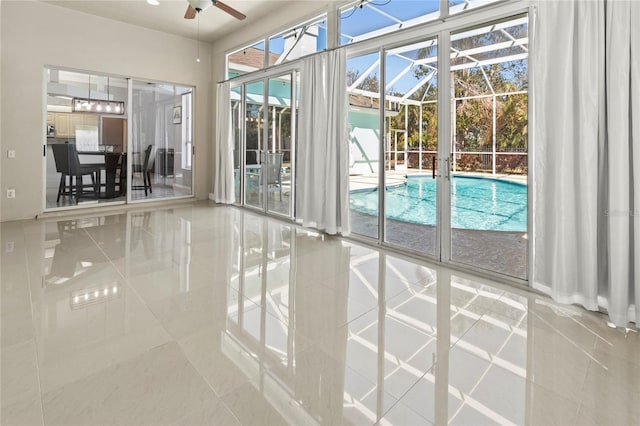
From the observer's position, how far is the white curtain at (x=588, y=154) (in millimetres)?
2475

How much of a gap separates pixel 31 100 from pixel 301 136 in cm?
445

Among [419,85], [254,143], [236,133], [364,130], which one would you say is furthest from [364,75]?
[236,133]

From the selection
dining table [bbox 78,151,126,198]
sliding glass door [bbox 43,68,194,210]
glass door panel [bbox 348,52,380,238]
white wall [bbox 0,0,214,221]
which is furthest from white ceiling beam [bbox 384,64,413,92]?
dining table [bbox 78,151,126,198]

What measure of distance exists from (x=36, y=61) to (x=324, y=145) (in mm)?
4936

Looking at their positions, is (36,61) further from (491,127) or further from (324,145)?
(491,127)

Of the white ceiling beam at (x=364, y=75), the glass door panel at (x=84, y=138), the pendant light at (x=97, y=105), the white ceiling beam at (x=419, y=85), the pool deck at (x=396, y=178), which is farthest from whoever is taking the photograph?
the pendant light at (x=97, y=105)

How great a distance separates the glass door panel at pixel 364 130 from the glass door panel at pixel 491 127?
3.39 feet

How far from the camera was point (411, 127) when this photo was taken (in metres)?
4.23

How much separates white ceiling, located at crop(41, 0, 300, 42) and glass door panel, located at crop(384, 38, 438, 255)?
2.41 meters

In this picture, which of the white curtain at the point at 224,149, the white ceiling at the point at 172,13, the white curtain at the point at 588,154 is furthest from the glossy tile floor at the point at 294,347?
the white ceiling at the point at 172,13

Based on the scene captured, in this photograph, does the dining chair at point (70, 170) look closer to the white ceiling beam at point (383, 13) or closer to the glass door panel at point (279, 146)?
the glass door panel at point (279, 146)

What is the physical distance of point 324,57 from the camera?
489 centimetres

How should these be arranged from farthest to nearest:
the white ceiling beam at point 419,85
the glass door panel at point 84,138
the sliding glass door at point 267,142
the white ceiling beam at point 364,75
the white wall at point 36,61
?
the glass door panel at point 84,138 → the sliding glass door at point 267,142 → the white wall at point 36,61 → the white ceiling beam at point 364,75 → the white ceiling beam at point 419,85

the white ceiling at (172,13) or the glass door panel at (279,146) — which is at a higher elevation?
the white ceiling at (172,13)
